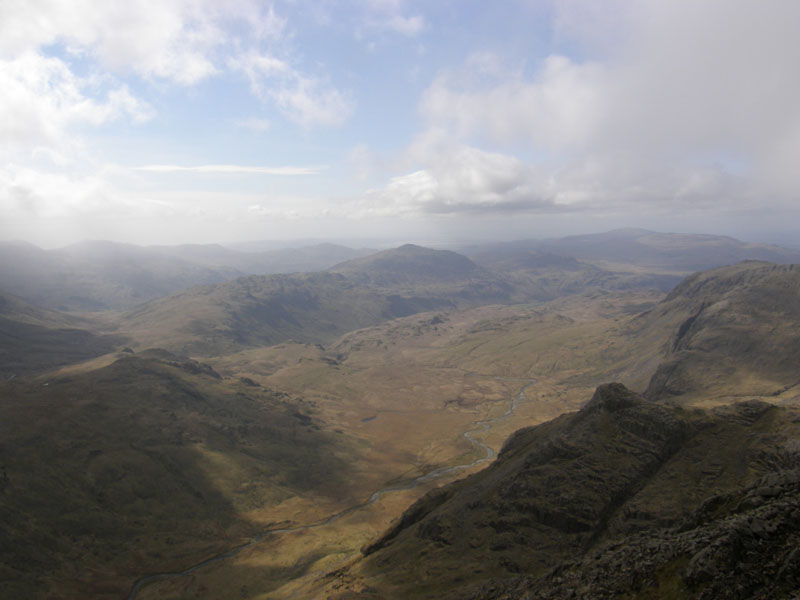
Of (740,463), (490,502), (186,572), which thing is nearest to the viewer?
(740,463)

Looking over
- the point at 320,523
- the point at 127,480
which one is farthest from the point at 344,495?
the point at 127,480

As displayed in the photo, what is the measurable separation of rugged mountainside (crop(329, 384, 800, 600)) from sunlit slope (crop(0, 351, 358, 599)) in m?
57.8

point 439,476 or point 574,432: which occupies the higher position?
point 574,432

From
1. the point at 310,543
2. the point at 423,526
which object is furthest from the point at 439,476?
the point at 423,526

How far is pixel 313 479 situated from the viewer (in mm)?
164750

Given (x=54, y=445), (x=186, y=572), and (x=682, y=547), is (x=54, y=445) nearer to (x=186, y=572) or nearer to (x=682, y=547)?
(x=186, y=572)

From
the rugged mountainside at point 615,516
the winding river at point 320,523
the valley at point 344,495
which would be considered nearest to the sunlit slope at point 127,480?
the valley at point 344,495

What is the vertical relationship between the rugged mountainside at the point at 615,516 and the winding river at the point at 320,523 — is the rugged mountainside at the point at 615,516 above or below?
above

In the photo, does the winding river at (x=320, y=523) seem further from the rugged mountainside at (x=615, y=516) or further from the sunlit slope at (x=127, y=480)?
the rugged mountainside at (x=615, y=516)

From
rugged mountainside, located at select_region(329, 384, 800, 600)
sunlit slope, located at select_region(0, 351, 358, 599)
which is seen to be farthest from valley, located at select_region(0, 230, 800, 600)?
sunlit slope, located at select_region(0, 351, 358, 599)

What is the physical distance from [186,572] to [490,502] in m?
72.3

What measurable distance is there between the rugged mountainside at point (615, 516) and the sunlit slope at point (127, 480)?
57.8 metres

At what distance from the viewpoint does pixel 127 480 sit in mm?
127688

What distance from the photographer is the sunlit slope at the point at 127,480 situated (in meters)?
96.0
